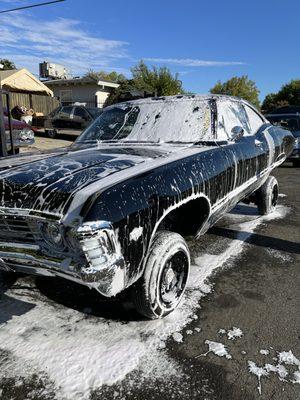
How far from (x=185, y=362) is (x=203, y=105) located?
2.66m

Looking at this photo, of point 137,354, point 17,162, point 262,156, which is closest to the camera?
point 137,354

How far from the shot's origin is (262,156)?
16.6 feet

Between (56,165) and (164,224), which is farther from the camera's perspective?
(164,224)

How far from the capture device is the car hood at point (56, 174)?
2453 millimetres

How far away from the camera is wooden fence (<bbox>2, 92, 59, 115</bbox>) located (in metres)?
22.9

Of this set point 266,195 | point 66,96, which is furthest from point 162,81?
point 266,195

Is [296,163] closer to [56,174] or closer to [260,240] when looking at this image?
[260,240]

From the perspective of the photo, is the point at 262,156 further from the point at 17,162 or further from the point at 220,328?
the point at 17,162

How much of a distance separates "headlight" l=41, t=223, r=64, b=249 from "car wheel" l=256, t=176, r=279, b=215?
4.03 meters

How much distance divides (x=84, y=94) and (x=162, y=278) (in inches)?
1127

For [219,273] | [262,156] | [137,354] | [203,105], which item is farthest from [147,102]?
[137,354]

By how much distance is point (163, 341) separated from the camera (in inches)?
112

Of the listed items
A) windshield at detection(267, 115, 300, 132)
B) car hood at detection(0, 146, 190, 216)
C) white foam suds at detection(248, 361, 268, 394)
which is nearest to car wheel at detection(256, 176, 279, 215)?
car hood at detection(0, 146, 190, 216)

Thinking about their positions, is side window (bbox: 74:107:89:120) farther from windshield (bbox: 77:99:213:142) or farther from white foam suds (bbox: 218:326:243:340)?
white foam suds (bbox: 218:326:243:340)
